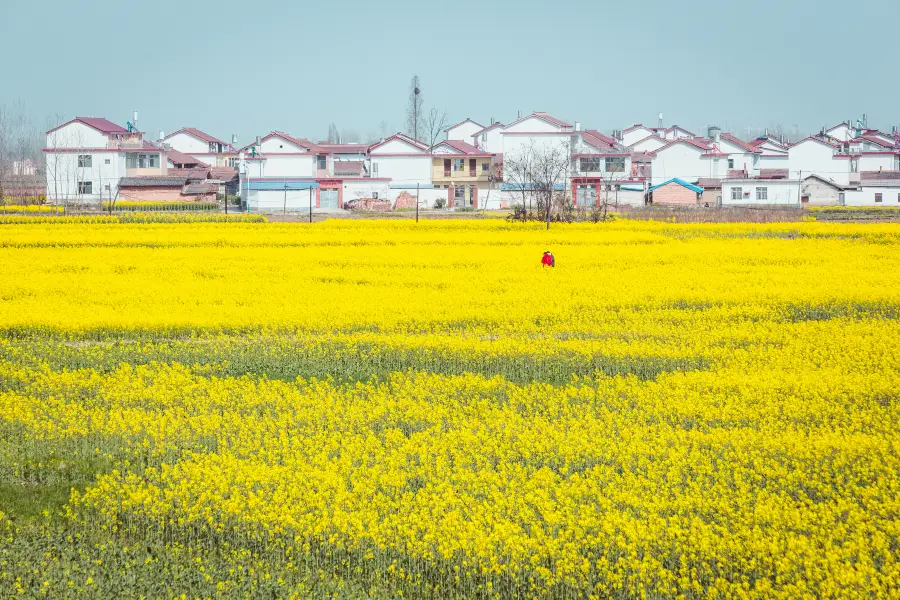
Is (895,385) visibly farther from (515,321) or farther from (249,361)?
(249,361)

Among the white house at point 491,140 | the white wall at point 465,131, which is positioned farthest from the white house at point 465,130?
the white house at point 491,140

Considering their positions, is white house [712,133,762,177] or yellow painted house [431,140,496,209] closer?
yellow painted house [431,140,496,209]

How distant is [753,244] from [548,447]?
22.8 m

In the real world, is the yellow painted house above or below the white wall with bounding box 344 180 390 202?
above

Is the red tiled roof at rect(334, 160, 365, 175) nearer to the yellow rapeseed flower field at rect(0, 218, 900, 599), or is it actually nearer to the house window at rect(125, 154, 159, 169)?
the house window at rect(125, 154, 159, 169)

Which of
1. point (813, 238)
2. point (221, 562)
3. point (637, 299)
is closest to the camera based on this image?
point (221, 562)

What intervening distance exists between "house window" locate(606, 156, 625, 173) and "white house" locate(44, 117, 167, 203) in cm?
3230

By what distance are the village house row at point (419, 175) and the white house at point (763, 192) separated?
69 mm

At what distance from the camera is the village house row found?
6475 centimetres

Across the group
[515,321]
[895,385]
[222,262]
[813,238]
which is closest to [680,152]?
[813,238]

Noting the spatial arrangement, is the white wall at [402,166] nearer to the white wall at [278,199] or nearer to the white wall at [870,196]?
the white wall at [278,199]

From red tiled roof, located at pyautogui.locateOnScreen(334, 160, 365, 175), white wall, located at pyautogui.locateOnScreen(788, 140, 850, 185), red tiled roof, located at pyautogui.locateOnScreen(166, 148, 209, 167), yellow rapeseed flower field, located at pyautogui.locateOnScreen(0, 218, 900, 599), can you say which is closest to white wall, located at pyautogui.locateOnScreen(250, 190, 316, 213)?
red tiled roof, located at pyautogui.locateOnScreen(334, 160, 365, 175)

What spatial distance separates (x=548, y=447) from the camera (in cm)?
1177

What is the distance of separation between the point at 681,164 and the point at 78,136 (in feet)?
145
